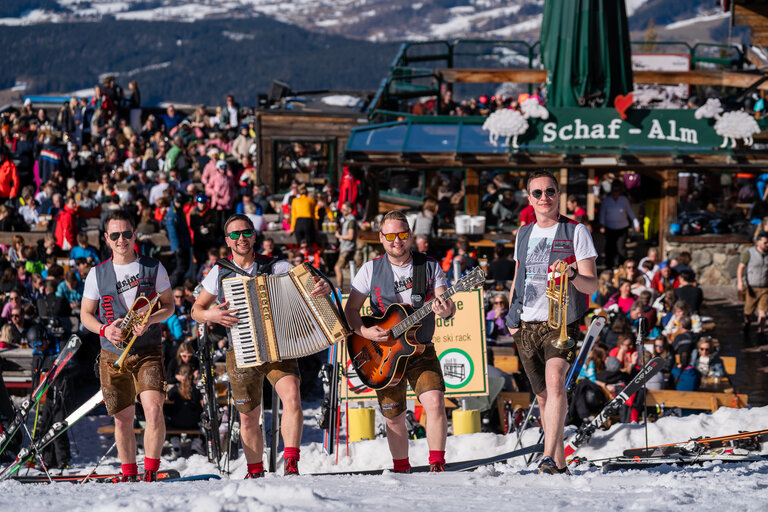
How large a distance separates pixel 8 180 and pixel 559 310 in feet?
52.9

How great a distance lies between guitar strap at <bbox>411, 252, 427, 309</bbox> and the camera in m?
6.93

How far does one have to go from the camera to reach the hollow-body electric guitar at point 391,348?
6.93 meters

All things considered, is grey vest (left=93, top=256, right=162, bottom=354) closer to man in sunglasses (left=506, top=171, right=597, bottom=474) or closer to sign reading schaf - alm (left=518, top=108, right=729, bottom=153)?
man in sunglasses (left=506, top=171, right=597, bottom=474)

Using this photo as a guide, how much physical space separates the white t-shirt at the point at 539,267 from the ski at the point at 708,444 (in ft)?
6.49

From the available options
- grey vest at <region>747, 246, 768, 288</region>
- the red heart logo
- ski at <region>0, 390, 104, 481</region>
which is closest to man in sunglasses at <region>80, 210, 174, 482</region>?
ski at <region>0, 390, 104, 481</region>

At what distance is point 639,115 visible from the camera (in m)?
18.1

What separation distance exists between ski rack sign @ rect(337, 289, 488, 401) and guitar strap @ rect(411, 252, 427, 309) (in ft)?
10.2

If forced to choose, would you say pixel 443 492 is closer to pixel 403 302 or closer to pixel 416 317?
pixel 416 317

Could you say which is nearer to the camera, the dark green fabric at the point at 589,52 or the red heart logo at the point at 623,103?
the red heart logo at the point at 623,103

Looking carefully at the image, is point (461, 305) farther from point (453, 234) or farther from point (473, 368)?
point (453, 234)

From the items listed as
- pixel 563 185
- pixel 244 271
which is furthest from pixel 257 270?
pixel 563 185

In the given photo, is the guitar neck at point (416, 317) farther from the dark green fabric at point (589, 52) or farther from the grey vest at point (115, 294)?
the dark green fabric at point (589, 52)

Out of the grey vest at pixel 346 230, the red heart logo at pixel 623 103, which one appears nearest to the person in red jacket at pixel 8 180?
the grey vest at pixel 346 230

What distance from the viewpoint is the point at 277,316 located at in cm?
698
